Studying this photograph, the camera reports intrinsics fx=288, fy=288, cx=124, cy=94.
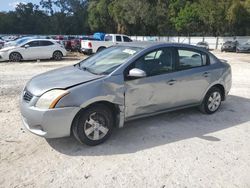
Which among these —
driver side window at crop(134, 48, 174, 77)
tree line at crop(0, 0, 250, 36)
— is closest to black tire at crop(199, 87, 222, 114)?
driver side window at crop(134, 48, 174, 77)

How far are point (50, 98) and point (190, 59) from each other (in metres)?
3.04

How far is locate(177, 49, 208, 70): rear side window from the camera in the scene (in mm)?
5648

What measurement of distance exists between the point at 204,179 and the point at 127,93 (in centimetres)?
183

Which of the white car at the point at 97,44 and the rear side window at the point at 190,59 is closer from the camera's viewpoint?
the rear side window at the point at 190,59

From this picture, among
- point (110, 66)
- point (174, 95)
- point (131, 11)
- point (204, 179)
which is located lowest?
point (204, 179)

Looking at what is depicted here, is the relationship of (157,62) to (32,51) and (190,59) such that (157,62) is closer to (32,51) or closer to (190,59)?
(190,59)

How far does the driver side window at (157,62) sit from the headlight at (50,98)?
1.42 m

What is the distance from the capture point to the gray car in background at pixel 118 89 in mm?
4246

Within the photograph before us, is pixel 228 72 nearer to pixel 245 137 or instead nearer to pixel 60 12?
pixel 245 137

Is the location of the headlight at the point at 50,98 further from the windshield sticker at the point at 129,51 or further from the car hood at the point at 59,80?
the windshield sticker at the point at 129,51

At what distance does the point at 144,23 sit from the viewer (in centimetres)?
5078

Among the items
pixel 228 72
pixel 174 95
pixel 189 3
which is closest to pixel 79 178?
pixel 174 95

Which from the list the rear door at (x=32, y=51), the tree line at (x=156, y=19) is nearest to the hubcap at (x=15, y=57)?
the rear door at (x=32, y=51)

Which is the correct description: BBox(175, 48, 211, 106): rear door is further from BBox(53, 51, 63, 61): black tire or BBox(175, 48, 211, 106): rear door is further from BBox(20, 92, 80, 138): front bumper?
BBox(53, 51, 63, 61): black tire
